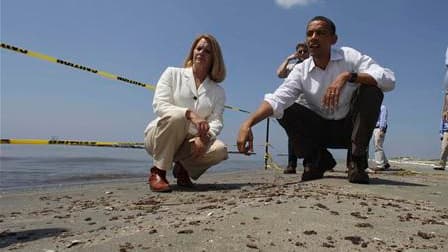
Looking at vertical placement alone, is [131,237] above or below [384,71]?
below

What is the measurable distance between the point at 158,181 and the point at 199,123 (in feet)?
1.83

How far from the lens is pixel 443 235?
5.49ft

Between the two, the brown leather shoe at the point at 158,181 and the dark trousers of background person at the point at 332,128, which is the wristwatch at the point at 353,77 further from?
the brown leather shoe at the point at 158,181

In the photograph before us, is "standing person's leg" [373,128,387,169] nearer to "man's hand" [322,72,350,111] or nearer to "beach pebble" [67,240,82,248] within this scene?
"man's hand" [322,72,350,111]

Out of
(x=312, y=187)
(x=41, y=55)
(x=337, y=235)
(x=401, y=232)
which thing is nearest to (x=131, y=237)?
(x=337, y=235)

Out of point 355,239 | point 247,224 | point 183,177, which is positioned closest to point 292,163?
point 183,177

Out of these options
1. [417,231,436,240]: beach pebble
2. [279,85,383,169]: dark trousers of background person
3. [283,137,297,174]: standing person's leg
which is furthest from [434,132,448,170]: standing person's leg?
[417,231,436,240]: beach pebble

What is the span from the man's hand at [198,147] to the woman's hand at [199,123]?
8cm

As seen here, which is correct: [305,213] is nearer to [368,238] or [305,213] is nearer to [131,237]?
[368,238]

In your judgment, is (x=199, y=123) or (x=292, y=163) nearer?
(x=199, y=123)

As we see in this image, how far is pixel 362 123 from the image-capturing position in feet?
10.3

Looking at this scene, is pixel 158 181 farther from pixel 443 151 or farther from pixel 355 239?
pixel 443 151

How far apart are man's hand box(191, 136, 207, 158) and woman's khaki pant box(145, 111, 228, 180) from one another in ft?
0.16

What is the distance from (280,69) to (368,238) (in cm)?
382
